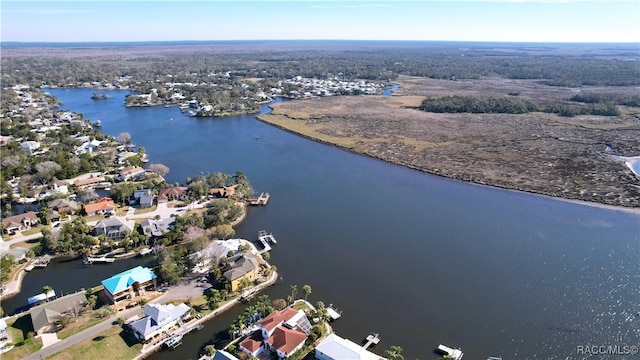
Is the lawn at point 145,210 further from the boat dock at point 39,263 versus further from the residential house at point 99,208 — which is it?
the boat dock at point 39,263

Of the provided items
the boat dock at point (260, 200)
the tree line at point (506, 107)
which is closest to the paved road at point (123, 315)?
the boat dock at point (260, 200)

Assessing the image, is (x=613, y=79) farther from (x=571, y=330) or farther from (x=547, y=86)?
(x=571, y=330)

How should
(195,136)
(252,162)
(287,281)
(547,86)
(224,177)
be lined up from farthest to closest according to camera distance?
(547,86) < (195,136) < (252,162) < (224,177) < (287,281)

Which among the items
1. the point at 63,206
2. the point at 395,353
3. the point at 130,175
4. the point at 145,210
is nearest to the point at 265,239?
the point at 145,210

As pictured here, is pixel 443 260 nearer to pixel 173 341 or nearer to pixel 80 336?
pixel 173 341

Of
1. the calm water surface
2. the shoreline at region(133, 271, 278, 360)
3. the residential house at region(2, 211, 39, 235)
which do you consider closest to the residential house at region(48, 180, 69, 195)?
the residential house at region(2, 211, 39, 235)

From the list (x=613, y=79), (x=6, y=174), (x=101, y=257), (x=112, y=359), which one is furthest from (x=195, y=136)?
(x=613, y=79)

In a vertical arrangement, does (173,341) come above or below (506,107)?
below
